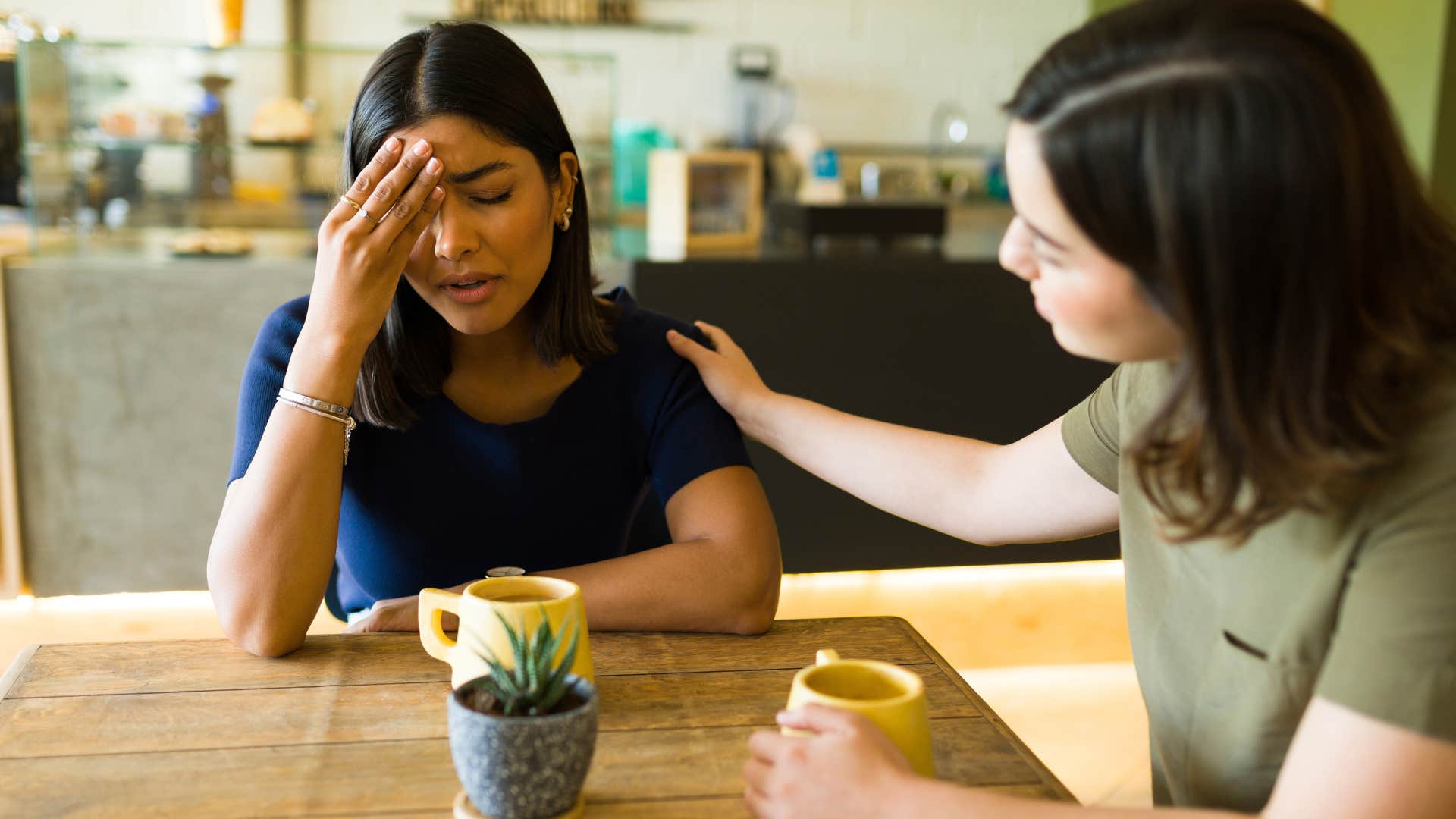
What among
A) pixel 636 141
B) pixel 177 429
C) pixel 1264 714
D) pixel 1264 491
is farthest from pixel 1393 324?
pixel 636 141

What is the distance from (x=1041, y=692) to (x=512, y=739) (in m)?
2.19

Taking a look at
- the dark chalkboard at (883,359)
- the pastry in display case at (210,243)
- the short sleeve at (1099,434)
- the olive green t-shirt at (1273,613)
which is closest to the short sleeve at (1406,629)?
the olive green t-shirt at (1273,613)

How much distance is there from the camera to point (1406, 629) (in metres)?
0.70

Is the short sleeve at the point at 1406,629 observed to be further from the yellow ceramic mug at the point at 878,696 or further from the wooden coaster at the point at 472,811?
the wooden coaster at the point at 472,811

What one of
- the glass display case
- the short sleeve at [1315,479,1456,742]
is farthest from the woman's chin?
the glass display case

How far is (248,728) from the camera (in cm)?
96

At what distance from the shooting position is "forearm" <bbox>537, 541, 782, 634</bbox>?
119cm

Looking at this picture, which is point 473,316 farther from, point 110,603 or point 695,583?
point 110,603

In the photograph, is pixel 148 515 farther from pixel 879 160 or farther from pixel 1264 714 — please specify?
pixel 879 160

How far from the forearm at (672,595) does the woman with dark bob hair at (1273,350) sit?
402 millimetres

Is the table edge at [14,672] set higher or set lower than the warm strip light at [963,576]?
higher

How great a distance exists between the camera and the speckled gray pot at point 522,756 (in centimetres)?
76

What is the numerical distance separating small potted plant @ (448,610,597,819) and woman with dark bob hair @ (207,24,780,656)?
1.22 feet

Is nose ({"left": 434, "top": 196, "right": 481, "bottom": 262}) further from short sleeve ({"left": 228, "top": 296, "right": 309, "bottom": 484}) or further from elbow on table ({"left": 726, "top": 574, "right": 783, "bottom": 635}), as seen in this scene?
elbow on table ({"left": 726, "top": 574, "right": 783, "bottom": 635})
